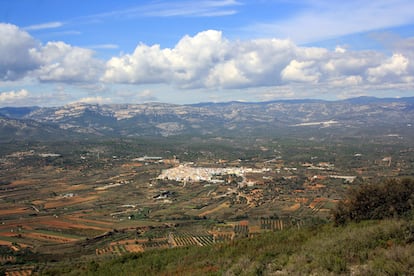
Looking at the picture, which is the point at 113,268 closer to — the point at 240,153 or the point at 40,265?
the point at 40,265

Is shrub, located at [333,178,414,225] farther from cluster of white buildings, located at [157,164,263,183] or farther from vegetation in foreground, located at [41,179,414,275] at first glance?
cluster of white buildings, located at [157,164,263,183]

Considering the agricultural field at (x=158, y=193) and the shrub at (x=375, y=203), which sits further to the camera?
the agricultural field at (x=158, y=193)

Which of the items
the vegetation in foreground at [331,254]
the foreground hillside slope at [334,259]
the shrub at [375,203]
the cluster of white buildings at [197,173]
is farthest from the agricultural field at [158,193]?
the foreground hillside slope at [334,259]

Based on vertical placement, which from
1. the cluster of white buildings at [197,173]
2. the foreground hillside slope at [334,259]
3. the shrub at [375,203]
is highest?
the foreground hillside slope at [334,259]

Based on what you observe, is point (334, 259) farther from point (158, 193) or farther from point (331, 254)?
point (158, 193)

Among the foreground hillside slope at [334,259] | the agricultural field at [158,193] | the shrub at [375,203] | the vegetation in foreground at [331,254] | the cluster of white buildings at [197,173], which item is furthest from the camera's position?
the cluster of white buildings at [197,173]

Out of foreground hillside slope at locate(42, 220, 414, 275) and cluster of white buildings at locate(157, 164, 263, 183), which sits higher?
foreground hillside slope at locate(42, 220, 414, 275)

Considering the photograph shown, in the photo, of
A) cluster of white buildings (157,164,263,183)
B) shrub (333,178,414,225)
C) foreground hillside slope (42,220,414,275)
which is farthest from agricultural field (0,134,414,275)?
foreground hillside slope (42,220,414,275)

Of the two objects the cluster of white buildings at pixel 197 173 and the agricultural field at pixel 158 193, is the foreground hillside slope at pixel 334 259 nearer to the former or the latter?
the agricultural field at pixel 158 193

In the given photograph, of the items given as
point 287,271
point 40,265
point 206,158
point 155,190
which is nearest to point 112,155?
point 206,158
